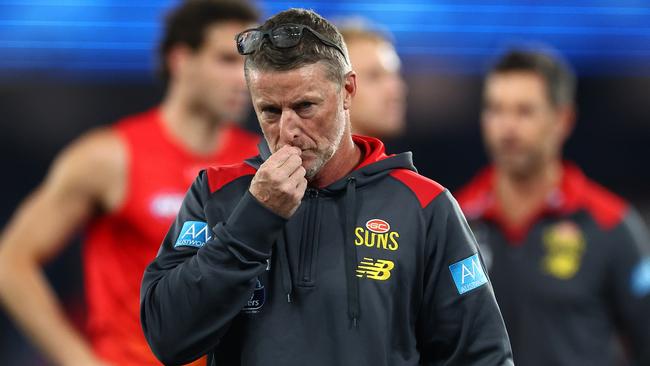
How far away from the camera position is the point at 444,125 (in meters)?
9.10

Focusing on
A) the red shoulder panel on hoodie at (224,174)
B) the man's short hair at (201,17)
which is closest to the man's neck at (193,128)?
the man's short hair at (201,17)

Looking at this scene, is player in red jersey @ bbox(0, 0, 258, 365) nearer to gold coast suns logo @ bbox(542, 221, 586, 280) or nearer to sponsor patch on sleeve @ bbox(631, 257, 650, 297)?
gold coast suns logo @ bbox(542, 221, 586, 280)

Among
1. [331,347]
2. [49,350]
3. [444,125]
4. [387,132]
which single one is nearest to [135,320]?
[49,350]

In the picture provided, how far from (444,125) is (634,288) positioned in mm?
3542

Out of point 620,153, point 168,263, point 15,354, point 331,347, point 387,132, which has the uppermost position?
point 168,263

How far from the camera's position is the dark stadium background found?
24.7 feet

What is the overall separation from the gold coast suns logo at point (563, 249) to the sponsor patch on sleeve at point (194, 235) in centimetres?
324

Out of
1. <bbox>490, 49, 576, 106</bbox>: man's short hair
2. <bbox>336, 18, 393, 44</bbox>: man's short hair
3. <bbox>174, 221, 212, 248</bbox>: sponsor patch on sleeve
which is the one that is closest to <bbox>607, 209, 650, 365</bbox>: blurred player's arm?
<bbox>490, 49, 576, 106</bbox>: man's short hair

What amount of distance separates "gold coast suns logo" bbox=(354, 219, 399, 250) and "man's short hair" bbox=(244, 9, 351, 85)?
35 centimetres

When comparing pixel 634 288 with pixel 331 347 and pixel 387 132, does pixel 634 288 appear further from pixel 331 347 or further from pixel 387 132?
pixel 331 347

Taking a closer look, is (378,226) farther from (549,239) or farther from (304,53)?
(549,239)

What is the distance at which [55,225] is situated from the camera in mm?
5258

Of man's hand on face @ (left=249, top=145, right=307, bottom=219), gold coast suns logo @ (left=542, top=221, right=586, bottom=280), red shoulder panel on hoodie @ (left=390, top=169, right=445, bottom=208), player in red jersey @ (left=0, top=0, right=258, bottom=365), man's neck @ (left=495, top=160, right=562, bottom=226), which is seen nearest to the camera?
man's hand on face @ (left=249, top=145, right=307, bottom=219)

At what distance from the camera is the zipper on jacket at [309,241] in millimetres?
2845
